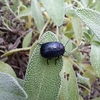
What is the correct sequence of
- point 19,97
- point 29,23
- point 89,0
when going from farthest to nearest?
point 29,23 → point 89,0 → point 19,97

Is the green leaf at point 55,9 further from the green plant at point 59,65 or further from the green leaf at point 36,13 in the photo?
the green leaf at point 36,13

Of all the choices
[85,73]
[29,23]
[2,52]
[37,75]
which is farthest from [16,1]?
[37,75]

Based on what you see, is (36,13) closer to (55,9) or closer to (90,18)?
(55,9)

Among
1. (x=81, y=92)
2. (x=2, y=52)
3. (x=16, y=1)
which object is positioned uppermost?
(x=16, y=1)

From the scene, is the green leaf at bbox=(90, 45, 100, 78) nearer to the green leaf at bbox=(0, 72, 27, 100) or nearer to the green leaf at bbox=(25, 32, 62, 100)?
the green leaf at bbox=(25, 32, 62, 100)

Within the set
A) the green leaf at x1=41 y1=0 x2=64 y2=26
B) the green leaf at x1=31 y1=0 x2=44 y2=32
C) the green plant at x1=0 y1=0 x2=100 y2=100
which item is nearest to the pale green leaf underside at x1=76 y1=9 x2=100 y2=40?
the green plant at x1=0 y1=0 x2=100 y2=100

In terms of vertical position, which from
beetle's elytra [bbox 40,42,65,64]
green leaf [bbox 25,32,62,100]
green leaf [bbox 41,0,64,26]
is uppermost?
green leaf [bbox 41,0,64,26]

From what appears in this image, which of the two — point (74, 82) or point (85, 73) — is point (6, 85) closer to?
point (74, 82)
